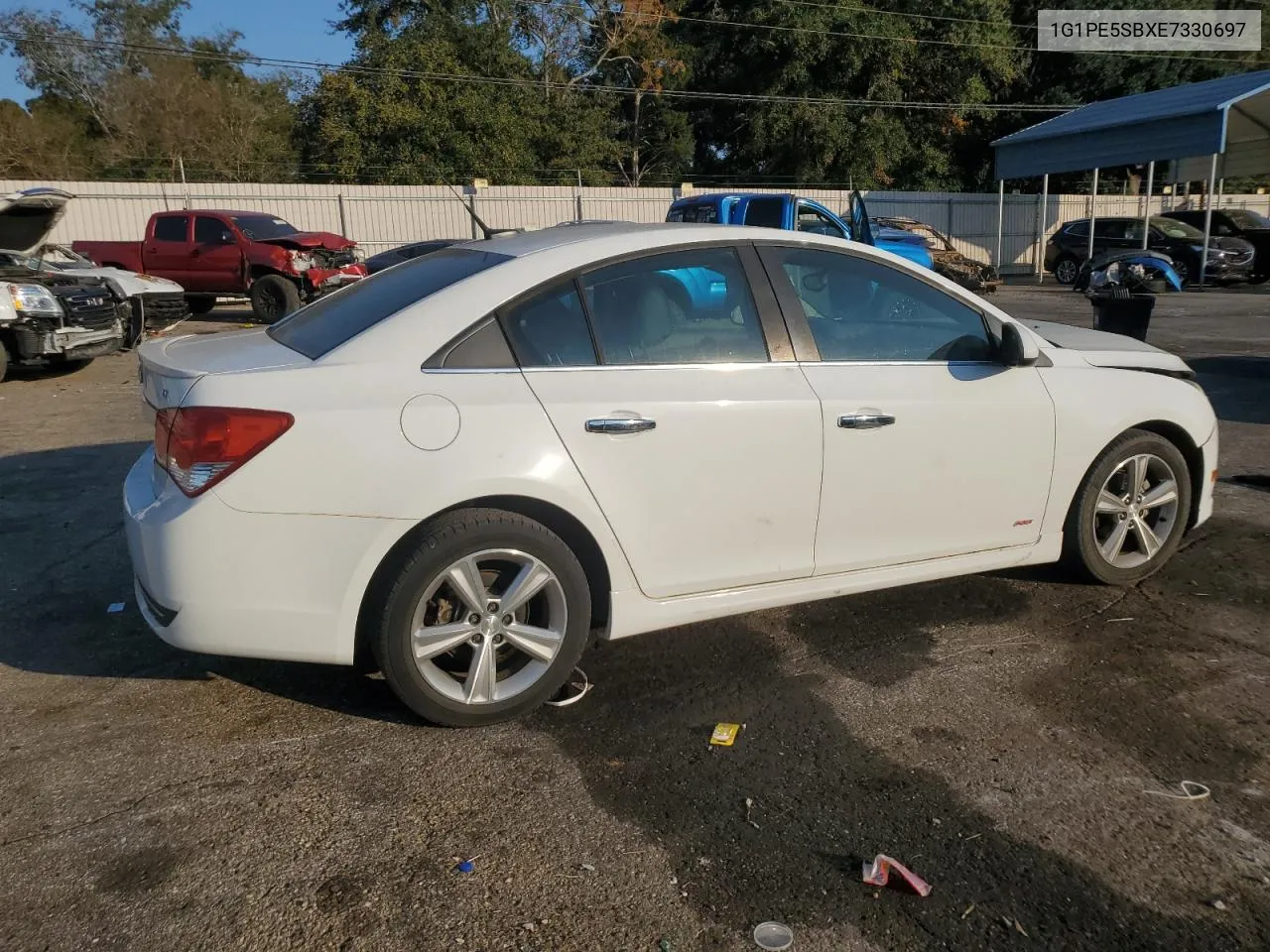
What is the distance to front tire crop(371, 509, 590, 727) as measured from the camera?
129 inches

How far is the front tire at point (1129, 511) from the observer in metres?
4.47

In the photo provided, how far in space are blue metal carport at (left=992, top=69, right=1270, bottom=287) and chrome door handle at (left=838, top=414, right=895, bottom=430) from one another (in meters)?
23.2

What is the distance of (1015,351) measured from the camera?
13.4ft

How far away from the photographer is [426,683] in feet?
11.0

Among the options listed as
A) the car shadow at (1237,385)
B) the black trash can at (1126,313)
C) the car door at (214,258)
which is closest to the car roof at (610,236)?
the car shadow at (1237,385)

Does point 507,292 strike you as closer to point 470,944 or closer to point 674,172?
point 470,944

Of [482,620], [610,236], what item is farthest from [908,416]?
[482,620]

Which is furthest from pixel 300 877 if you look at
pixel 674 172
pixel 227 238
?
pixel 674 172

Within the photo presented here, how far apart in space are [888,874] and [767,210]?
→ 13.6 m

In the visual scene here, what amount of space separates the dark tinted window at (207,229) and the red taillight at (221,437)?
52.5 feet

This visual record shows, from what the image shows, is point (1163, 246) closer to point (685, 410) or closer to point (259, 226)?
point (259, 226)

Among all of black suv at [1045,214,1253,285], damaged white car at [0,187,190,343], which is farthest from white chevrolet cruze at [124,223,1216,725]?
black suv at [1045,214,1253,285]

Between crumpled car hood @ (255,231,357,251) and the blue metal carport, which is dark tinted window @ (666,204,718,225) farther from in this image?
the blue metal carport

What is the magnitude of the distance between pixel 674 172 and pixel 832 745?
41242 millimetres
